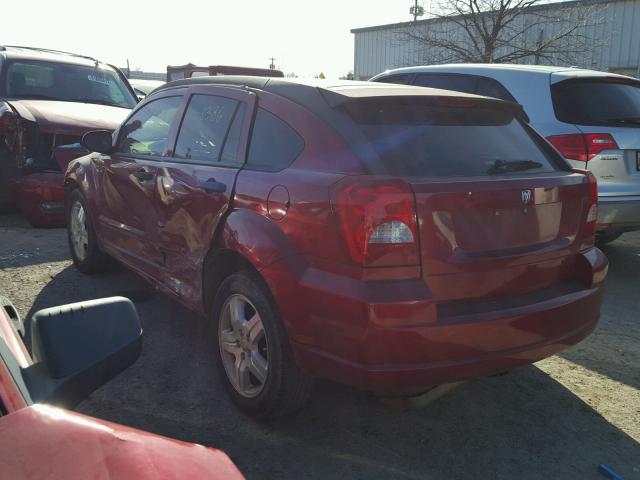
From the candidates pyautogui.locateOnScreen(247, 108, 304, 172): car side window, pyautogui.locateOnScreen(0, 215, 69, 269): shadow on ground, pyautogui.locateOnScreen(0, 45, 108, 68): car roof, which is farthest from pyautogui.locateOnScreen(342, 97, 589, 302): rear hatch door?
pyautogui.locateOnScreen(0, 45, 108, 68): car roof

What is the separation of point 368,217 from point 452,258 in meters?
0.41

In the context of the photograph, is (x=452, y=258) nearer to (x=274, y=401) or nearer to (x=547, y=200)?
(x=547, y=200)

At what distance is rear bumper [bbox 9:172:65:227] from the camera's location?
6.48 m

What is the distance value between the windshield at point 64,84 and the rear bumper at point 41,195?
1.50m

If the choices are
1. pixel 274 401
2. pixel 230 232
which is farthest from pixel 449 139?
pixel 274 401

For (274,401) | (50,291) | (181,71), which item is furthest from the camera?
(181,71)

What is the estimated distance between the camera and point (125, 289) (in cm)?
499

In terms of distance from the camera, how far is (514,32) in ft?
71.7

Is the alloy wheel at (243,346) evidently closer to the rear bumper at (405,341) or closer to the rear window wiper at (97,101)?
the rear bumper at (405,341)

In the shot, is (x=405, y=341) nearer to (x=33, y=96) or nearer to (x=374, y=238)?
(x=374, y=238)

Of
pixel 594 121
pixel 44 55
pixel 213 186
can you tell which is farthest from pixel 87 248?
pixel 594 121

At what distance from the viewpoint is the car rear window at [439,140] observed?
2639 mm

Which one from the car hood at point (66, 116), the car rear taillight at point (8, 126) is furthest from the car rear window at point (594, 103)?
the car rear taillight at point (8, 126)

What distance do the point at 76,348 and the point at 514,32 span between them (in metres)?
23.2
